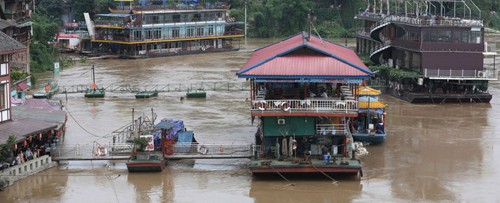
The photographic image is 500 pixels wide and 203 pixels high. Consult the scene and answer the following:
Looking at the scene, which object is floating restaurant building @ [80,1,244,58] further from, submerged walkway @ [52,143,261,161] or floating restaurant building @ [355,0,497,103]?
submerged walkway @ [52,143,261,161]

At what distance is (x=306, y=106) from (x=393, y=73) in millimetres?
23801

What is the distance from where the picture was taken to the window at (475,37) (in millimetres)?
47406

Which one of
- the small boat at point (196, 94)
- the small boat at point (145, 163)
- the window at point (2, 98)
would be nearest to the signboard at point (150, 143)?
the small boat at point (145, 163)

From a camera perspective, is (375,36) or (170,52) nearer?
(375,36)

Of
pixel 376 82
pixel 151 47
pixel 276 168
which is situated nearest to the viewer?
pixel 276 168

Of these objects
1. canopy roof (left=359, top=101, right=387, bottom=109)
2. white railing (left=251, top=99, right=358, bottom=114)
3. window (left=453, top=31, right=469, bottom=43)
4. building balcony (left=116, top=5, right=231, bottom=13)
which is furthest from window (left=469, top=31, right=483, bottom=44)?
building balcony (left=116, top=5, right=231, bottom=13)

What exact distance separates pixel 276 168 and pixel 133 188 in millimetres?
5486

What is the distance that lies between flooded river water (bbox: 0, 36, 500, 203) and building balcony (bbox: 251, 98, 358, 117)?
2569mm

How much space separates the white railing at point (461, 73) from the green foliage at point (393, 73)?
3.16ft

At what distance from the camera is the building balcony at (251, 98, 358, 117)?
27484 mm

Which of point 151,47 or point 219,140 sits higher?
point 151,47

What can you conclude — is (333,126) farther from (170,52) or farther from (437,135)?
(170,52)

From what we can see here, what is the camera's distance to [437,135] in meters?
36.6

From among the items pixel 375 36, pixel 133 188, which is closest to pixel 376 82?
pixel 375 36
